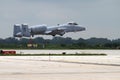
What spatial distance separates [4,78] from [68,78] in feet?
13.1

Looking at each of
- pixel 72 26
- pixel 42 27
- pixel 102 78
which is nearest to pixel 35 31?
pixel 42 27

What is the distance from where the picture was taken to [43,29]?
185 meters

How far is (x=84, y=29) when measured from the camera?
18638cm

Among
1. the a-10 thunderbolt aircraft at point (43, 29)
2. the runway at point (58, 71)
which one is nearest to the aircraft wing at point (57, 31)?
the a-10 thunderbolt aircraft at point (43, 29)

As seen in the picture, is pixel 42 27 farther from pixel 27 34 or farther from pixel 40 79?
pixel 40 79

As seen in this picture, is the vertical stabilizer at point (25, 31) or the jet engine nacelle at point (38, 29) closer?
the vertical stabilizer at point (25, 31)

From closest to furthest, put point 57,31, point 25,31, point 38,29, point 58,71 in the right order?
point 58,71, point 25,31, point 57,31, point 38,29

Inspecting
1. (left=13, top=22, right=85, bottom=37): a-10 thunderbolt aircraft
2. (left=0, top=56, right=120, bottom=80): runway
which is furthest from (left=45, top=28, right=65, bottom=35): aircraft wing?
(left=0, top=56, right=120, bottom=80): runway

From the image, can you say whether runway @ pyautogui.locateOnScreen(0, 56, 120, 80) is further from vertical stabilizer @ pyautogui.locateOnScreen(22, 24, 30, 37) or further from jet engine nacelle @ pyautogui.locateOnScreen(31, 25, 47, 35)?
jet engine nacelle @ pyautogui.locateOnScreen(31, 25, 47, 35)

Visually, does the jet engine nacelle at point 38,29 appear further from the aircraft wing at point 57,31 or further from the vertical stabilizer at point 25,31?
the vertical stabilizer at point 25,31

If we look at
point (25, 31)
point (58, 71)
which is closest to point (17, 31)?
point (25, 31)

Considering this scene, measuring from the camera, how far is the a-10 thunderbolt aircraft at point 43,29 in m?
181

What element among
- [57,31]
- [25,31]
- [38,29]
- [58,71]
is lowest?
[58,71]

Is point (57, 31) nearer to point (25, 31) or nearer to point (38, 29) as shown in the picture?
point (38, 29)
